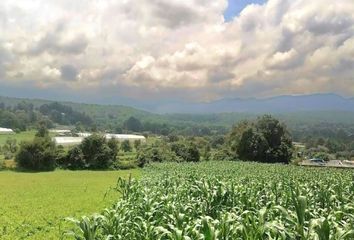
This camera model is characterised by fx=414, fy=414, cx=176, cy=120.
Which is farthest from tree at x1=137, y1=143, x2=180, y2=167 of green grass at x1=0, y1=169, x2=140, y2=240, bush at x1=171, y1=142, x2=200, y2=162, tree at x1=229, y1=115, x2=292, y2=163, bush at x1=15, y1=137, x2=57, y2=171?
green grass at x1=0, y1=169, x2=140, y2=240

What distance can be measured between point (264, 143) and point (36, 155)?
3864cm

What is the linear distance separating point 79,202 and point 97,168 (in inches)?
1653

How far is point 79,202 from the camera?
27.0 m

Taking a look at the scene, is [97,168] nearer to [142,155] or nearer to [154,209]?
[142,155]

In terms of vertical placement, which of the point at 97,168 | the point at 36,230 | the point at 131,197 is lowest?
the point at 97,168

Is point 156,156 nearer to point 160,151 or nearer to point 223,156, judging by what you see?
point 160,151

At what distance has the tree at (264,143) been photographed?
7406 cm

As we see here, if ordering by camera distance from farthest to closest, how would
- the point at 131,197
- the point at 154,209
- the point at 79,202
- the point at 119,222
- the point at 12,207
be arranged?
the point at 79,202, the point at 12,207, the point at 131,197, the point at 154,209, the point at 119,222

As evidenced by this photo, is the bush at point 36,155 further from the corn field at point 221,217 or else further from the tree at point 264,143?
the corn field at point 221,217

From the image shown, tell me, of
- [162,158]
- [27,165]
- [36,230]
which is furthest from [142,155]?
[36,230]

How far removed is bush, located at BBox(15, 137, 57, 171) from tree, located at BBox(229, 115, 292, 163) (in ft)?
108

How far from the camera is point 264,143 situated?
7394 centimetres

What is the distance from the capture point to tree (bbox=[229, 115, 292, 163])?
243 feet

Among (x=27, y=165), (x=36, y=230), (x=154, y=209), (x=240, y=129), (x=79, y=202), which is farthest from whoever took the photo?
(x=240, y=129)
